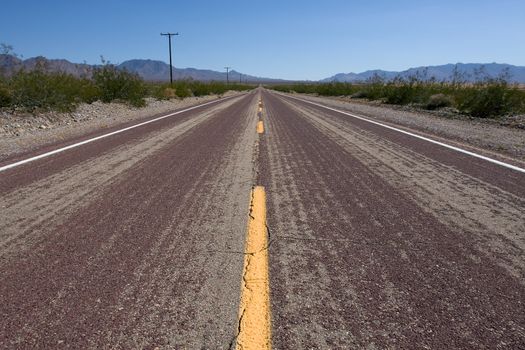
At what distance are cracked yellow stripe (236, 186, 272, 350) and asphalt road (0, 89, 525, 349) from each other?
0.16 ft

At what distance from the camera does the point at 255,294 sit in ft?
7.86

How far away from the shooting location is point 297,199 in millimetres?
4344

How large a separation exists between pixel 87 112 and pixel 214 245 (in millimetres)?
14805

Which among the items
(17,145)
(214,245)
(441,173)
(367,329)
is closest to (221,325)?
(367,329)

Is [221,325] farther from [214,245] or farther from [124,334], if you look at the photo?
[214,245]

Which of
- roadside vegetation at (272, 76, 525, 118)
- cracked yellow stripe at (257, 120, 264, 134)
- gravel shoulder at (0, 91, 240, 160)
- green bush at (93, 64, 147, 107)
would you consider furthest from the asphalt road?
green bush at (93, 64, 147, 107)

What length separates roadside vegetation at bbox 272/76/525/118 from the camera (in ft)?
49.6

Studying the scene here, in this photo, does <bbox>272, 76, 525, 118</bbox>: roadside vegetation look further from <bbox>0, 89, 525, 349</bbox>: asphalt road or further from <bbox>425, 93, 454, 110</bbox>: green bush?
<bbox>0, 89, 525, 349</bbox>: asphalt road

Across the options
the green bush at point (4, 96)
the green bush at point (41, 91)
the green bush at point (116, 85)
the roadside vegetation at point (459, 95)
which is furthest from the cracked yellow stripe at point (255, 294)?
the green bush at point (116, 85)

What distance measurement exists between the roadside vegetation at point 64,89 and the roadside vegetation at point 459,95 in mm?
15278

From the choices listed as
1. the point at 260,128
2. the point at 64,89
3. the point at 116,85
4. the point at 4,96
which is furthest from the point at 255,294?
the point at 116,85

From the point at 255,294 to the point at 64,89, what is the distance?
1492 cm

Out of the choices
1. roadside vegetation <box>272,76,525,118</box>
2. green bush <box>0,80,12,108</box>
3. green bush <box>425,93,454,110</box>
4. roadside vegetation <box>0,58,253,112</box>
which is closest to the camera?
green bush <box>0,80,12,108</box>

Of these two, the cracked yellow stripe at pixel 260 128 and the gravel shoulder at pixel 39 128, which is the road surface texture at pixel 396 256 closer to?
the cracked yellow stripe at pixel 260 128
